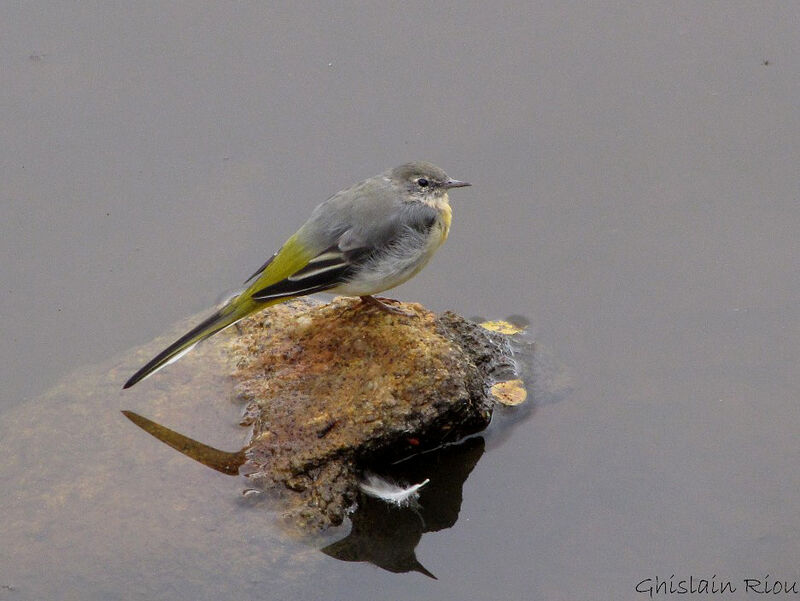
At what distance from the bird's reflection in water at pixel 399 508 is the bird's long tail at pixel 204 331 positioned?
409 mm

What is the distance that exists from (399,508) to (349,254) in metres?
1.62

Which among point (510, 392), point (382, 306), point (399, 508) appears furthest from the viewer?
point (510, 392)

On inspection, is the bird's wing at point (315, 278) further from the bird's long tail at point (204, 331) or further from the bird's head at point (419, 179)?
the bird's head at point (419, 179)

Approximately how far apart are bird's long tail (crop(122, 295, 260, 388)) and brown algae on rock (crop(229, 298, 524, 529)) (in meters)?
0.45

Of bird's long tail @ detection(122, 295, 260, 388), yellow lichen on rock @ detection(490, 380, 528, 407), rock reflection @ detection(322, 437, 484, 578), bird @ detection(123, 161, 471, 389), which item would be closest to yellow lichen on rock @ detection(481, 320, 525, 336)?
yellow lichen on rock @ detection(490, 380, 528, 407)

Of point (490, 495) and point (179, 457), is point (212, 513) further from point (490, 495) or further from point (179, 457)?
point (490, 495)

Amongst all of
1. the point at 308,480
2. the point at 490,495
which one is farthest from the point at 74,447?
the point at 490,495

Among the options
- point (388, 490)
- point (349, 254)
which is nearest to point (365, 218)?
point (349, 254)

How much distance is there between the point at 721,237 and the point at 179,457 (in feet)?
15.2

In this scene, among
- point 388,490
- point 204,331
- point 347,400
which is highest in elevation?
point 204,331

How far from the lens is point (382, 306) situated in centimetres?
649

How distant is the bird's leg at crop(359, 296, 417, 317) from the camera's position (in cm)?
639

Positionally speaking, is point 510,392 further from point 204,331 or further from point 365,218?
point 204,331

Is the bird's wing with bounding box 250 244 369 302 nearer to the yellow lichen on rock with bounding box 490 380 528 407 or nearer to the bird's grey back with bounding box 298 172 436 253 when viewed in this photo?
the bird's grey back with bounding box 298 172 436 253
